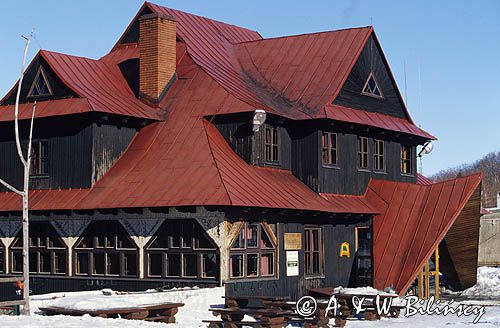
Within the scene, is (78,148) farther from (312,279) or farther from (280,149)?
(312,279)

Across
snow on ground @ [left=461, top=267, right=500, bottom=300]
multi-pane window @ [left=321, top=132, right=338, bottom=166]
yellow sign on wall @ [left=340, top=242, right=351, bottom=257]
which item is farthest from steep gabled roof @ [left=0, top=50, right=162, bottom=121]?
snow on ground @ [left=461, top=267, right=500, bottom=300]

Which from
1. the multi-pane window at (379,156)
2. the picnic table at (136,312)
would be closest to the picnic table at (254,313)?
the picnic table at (136,312)

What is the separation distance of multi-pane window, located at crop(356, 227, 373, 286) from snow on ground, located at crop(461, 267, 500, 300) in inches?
206

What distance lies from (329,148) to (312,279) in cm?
478

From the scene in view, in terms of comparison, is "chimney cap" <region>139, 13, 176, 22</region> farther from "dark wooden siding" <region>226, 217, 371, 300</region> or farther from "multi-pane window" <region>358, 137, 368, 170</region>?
"dark wooden siding" <region>226, 217, 371, 300</region>

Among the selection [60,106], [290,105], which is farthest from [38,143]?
[290,105]

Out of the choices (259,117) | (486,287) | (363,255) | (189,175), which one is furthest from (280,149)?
(486,287)

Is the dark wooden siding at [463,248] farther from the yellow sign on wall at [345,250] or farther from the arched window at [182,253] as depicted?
the arched window at [182,253]

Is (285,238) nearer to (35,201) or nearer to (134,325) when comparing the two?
(35,201)

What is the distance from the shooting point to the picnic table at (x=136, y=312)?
24811mm

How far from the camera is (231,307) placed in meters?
29.0

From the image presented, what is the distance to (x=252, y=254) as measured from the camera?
3195 cm

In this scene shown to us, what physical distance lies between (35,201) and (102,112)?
3859 mm

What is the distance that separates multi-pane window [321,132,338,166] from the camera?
3634 centimetres
